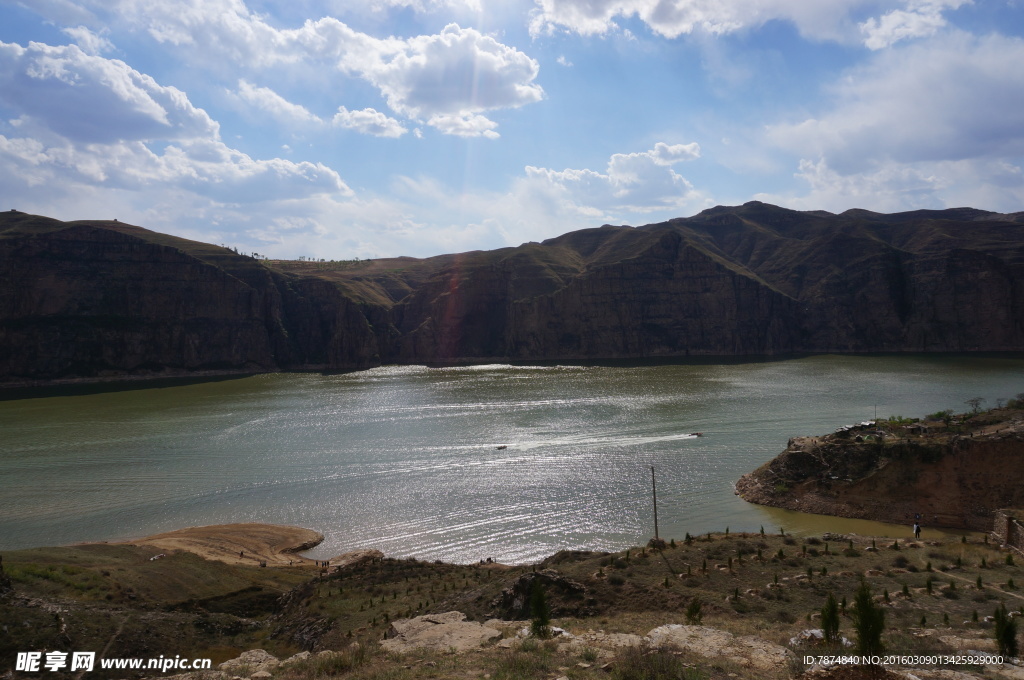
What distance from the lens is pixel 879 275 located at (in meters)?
181

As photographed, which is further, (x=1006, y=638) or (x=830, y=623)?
(x=830, y=623)

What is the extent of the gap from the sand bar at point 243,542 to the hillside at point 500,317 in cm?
13048

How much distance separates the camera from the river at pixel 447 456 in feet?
149

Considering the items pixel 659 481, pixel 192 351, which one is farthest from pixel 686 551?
pixel 192 351

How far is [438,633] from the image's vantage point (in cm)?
2061

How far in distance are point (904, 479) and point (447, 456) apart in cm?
4285

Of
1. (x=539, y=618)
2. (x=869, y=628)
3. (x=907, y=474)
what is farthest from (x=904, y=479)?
(x=539, y=618)

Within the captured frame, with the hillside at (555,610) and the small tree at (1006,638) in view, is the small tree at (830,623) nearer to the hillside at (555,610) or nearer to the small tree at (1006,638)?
the hillside at (555,610)

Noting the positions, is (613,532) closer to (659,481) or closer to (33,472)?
(659,481)

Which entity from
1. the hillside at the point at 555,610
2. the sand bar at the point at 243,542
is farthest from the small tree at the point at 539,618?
the sand bar at the point at 243,542

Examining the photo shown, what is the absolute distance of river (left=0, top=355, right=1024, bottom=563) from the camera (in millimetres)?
45531

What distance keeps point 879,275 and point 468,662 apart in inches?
7994

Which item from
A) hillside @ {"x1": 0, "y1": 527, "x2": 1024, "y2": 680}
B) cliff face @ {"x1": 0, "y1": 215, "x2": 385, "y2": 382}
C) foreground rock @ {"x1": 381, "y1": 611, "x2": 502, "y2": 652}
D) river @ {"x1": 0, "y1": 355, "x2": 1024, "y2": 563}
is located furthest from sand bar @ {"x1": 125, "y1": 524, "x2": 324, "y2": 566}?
cliff face @ {"x1": 0, "y1": 215, "x2": 385, "y2": 382}

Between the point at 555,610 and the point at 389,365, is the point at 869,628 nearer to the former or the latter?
the point at 555,610
